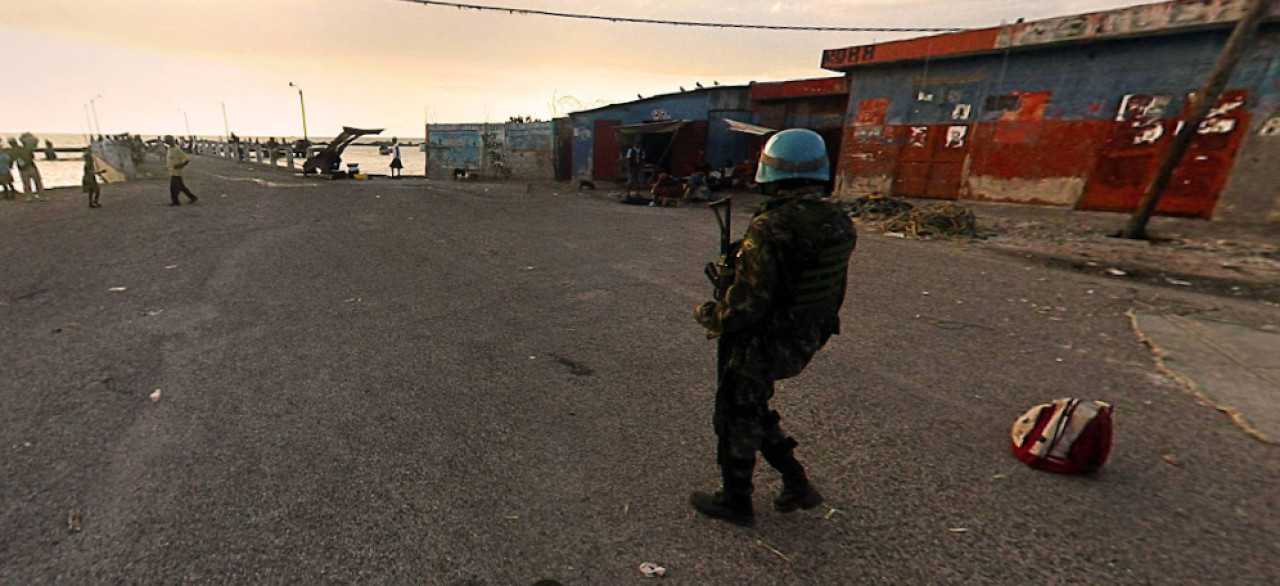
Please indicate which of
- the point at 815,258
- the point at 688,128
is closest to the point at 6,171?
the point at 688,128

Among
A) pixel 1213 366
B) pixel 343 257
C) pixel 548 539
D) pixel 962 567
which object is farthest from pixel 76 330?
pixel 1213 366

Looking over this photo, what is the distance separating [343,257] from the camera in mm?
7387

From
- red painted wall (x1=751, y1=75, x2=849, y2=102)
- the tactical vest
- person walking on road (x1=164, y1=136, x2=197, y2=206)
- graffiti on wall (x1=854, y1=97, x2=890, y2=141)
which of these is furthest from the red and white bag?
person walking on road (x1=164, y1=136, x2=197, y2=206)

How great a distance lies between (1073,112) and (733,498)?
1281cm

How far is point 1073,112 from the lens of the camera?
10516 millimetres

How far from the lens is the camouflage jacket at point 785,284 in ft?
6.57

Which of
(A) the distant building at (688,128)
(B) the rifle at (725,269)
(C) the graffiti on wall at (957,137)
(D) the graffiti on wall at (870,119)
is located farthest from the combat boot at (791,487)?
(A) the distant building at (688,128)

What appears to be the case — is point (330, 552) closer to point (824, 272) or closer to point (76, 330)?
point (824, 272)

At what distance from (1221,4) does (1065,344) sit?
910 cm

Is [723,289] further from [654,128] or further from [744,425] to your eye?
[654,128]

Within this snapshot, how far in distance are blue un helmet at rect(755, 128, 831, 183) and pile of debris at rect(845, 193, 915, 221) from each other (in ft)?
33.9

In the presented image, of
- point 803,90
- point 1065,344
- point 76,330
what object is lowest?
point 76,330

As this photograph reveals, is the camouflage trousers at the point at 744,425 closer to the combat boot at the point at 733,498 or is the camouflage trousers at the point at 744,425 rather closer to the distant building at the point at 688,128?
the combat boot at the point at 733,498

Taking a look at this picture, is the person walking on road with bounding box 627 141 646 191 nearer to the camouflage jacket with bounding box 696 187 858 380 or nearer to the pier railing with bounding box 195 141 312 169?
the pier railing with bounding box 195 141 312 169
